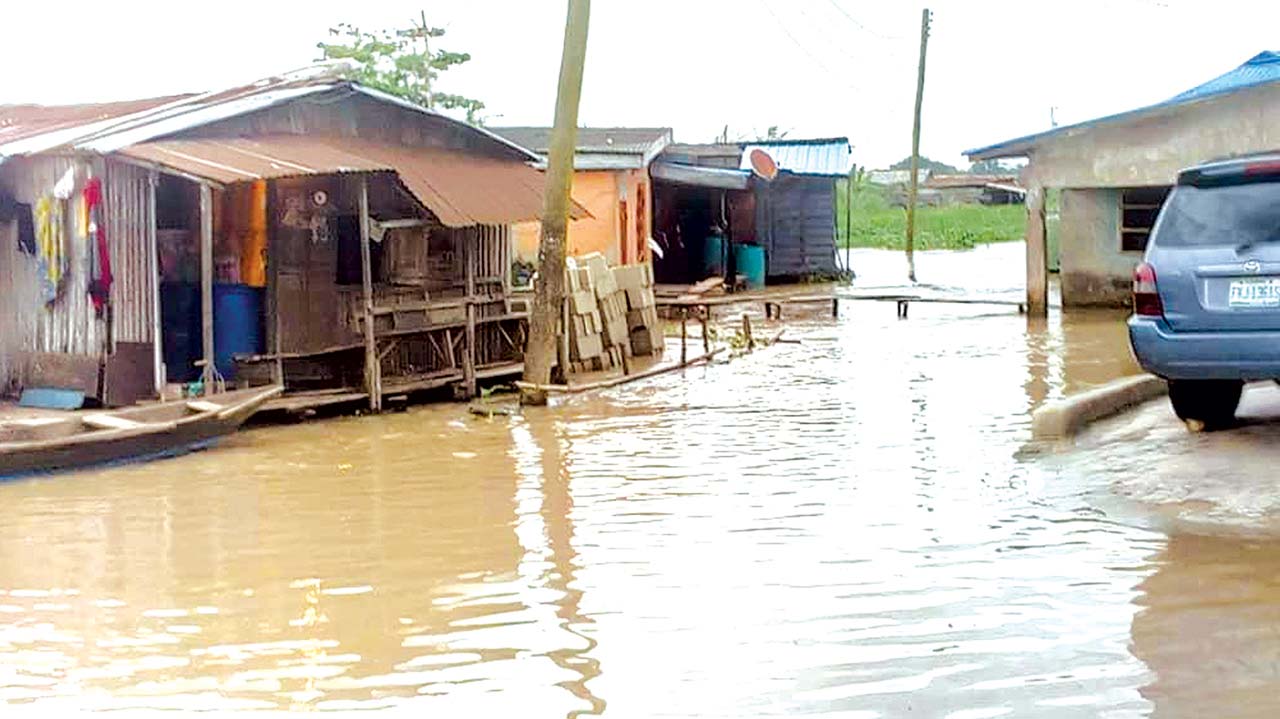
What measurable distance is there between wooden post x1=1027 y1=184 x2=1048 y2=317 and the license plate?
1665 cm

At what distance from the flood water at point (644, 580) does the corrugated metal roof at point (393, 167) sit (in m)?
2.57

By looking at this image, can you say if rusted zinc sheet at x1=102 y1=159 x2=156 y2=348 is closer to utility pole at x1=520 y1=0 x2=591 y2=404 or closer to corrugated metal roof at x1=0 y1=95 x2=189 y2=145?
corrugated metal roof at x1=0 y1=95 x2=189 y2=145

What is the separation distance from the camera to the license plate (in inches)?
331

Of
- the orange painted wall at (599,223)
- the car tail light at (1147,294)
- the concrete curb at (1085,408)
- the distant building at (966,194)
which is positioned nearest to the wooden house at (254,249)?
the concrete curb at (1085,408)

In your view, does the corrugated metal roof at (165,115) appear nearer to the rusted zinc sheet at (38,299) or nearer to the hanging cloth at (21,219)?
the rusted zinc sheet at (38,299)

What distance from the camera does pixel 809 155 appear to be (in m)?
37.3

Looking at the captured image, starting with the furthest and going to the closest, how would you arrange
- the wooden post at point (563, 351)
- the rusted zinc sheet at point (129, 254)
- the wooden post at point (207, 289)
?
the wooden post at point (563, 351)
the rusted zinc sheet at point (129, 254)
the wooden post at point (207, 289)

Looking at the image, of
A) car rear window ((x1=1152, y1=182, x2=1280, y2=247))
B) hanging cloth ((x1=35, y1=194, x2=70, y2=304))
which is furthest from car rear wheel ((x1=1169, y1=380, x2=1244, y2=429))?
hanging cloth ((x1=35, y1=194, x2=70, y2=304))

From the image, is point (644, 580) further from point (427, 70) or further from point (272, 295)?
point (427, 70)

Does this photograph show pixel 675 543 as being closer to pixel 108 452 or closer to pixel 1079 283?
pixel 108 452

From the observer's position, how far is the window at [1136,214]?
26156 mm

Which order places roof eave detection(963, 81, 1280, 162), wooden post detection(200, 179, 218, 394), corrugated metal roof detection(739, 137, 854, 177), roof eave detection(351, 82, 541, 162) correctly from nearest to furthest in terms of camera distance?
wooden post detection(200, 179, 218, 394) → roof eave detection(351, 82, 541, 162) → roof eave detection(963, 81, 1280, 162) → corrugated metal roof detection(739, 137, 854, 177)

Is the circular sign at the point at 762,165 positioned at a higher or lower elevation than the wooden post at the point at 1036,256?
higher

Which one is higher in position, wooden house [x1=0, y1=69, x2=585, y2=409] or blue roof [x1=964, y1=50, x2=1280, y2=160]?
blue roof [x1=964, y1=50, x2=1280, y2=160]
